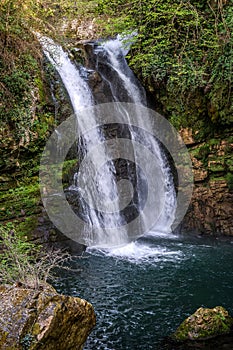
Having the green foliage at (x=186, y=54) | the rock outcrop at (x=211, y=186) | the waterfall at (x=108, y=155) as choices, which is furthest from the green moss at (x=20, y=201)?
the green foliage at (x=186, y=54)

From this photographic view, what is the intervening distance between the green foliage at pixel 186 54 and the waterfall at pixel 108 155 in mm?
771

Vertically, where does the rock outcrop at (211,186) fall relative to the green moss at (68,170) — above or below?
below

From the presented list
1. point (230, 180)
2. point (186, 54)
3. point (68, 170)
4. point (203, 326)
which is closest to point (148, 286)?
point (203, 326)

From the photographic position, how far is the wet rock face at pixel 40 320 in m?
3.12

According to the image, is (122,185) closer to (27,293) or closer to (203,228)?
(203,228)

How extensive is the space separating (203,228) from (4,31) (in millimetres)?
6867

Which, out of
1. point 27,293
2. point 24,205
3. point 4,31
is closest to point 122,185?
point 24,205

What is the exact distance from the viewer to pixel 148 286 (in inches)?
237

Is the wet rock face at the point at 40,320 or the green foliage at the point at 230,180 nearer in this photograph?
the wet rock face at the point at 40,320

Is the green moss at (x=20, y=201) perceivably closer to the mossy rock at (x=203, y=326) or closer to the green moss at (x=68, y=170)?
the green moss at (x=68, y=170)

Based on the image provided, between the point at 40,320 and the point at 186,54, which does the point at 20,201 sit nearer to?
the point at 40,320

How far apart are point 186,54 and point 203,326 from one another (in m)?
6.86

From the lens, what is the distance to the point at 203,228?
9.07 metres

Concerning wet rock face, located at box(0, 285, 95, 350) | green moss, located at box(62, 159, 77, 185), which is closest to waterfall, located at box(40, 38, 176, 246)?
green moss, located at box(62, 159, 77, 185)
